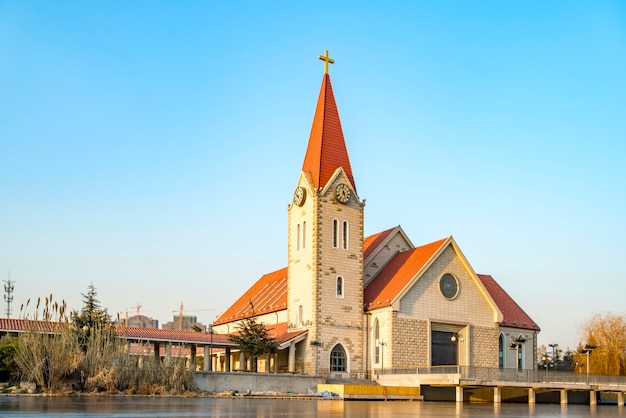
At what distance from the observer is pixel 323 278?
50094 mm

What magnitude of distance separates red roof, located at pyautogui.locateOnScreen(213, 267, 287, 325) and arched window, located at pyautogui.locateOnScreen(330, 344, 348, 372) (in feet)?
22.1

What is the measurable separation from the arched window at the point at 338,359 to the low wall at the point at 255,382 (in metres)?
2.40

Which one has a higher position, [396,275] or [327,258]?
[327,258]

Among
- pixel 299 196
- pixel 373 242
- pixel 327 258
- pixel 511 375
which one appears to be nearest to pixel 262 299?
pixel 373 242

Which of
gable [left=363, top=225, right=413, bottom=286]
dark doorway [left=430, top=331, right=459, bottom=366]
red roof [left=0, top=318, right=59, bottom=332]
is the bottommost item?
dark doorway [left=430, top=331, right=459, bottom=366]

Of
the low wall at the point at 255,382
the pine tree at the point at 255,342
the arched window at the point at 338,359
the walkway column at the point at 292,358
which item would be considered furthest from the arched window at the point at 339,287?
the low wall at the point at 255,382

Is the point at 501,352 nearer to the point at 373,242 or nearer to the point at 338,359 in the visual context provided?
the point at 373,242

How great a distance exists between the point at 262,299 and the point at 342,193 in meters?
15.7

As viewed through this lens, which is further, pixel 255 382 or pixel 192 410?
pixel 255 382

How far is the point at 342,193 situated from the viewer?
52.1m

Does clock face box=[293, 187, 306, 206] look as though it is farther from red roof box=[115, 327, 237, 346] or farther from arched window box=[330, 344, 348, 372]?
red roof box=[115, 327, 237, 346]

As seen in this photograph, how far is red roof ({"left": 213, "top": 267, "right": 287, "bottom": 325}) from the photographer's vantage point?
5869 centimetres

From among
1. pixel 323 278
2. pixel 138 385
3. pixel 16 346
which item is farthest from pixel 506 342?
pixel 16 346

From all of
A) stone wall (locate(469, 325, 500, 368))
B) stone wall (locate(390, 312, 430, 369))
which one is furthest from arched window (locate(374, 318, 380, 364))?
stone wall (locate(469, 325, 500, 368))
